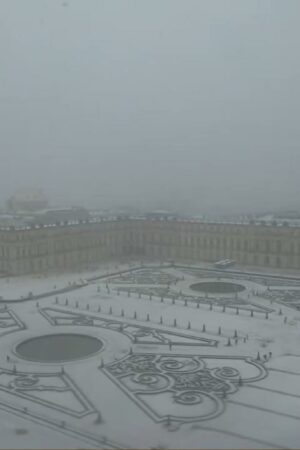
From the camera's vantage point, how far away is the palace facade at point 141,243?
61.5 meters

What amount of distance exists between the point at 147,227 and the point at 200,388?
4667 cm

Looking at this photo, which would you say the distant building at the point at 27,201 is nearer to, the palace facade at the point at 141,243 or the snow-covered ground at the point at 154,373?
the palace facade at the point at 141,243

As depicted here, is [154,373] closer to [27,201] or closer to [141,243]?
[141,243]

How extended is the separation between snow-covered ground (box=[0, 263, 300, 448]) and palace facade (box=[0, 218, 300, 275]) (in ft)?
45.8

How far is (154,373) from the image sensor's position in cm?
2805

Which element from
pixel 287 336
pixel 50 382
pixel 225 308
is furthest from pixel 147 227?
pixel 50 382

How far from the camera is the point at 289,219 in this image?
70250 millimetres

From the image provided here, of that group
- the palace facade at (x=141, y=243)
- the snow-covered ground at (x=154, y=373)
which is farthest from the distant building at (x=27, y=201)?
the snow-covered ground at (x=154, y=373)

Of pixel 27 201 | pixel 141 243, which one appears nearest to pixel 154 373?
pixel 141 243

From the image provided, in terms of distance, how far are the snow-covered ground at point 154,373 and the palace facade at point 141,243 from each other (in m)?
14.0

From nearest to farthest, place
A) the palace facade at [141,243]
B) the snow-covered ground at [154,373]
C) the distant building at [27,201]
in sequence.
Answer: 1. the snow-covered ground at [154,373]
2. the palace facade at [141,243]
3. the distant building at [27,201]

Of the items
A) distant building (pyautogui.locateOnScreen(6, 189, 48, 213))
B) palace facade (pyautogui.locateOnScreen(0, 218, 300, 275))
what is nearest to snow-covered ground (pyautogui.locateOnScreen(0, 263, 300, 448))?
palace facade (pyautogui.locateOnScreen(0, 218, 300, 275))

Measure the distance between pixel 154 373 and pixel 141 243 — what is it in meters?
44.9

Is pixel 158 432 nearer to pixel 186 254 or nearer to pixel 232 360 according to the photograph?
pixel 232 360
